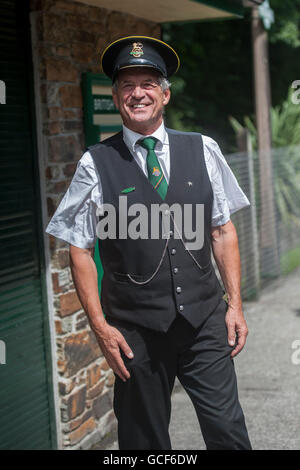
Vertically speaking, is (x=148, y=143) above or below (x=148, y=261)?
above

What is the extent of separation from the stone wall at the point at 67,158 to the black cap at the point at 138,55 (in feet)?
4.04

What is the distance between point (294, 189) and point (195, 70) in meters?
6.21

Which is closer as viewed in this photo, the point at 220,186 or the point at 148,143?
the point at 148,143

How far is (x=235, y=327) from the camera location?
354 centimetres

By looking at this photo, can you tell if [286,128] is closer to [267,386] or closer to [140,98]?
[267,386]

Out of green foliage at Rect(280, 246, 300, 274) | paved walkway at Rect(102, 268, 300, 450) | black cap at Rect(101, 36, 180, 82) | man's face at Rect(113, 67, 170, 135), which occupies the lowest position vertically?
paved walkway at Rect(102, 268, 300, 450)

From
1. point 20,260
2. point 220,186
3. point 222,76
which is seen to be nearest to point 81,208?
point 220,186

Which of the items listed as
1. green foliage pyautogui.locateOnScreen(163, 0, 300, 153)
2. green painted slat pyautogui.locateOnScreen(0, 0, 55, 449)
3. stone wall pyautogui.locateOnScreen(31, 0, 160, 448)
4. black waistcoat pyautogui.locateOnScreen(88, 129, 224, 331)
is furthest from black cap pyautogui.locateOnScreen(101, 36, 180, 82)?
green foliage pyautogui.locateOnScreen(163, 0, 300, 153)

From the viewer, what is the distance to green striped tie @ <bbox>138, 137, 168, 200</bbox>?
3352 mm

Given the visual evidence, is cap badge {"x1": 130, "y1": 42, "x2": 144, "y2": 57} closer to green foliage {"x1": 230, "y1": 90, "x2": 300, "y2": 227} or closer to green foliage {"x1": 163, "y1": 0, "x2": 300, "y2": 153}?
green foliage {"x1": 230, "y1": 90, "x2": 300, "y2": 227}

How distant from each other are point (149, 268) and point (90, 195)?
41 centimetres

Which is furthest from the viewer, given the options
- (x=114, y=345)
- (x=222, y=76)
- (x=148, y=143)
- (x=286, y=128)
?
(x=222, y=76)

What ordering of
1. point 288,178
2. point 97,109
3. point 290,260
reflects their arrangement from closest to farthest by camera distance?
1. point 97,109
2. point 290,260
3. point 288,178

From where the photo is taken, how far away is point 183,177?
340 centimetres
